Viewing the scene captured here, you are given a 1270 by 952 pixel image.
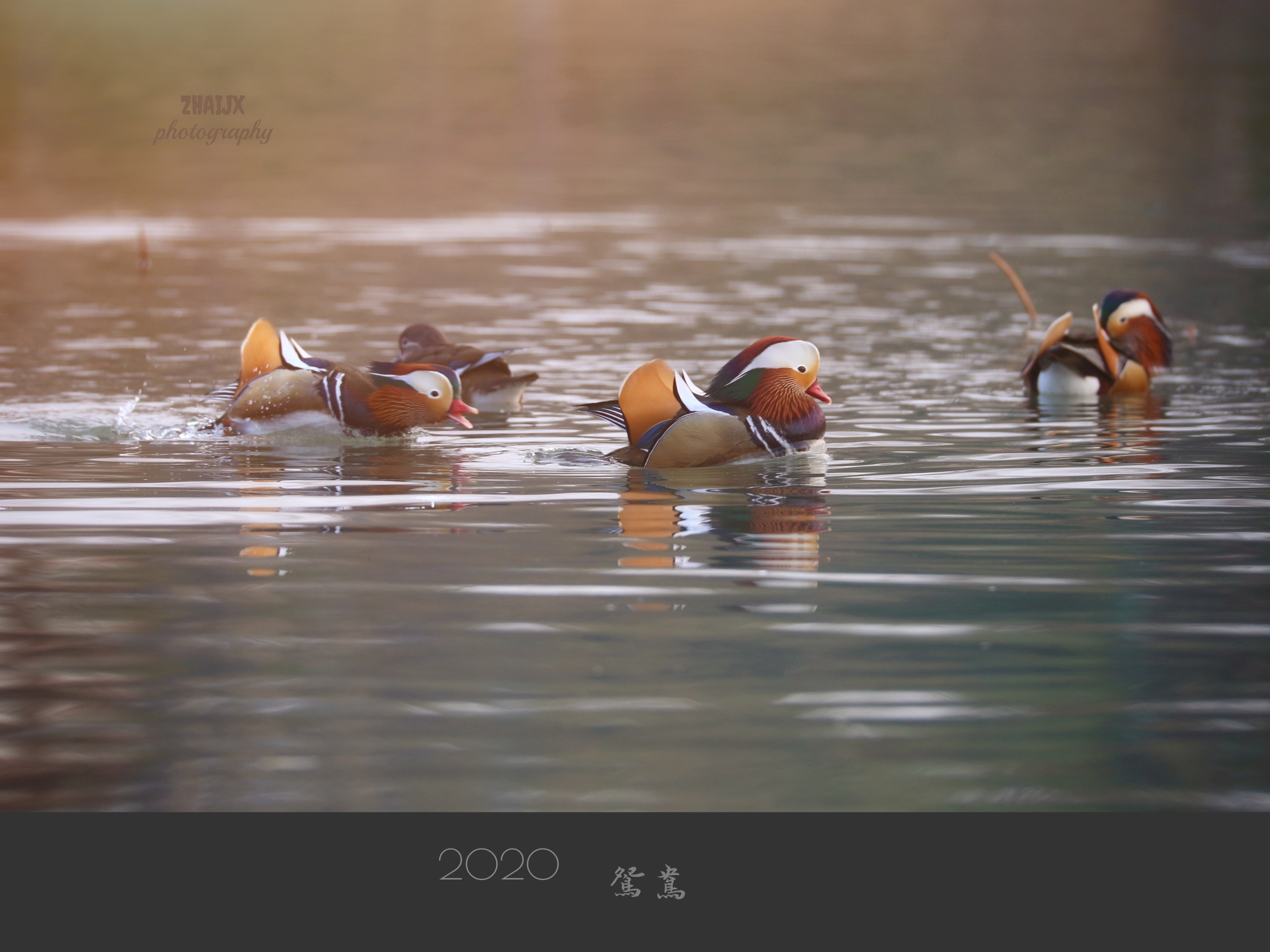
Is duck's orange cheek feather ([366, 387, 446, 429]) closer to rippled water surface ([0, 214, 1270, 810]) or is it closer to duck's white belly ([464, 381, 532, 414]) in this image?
rippled water surface ([0, 214, 1270, 810])

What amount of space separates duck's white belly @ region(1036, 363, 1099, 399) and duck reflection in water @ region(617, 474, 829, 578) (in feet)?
16.7

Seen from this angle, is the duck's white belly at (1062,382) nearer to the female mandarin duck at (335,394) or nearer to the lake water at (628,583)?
the lake water at (628,583)

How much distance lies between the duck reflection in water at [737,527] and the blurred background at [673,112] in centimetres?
2507

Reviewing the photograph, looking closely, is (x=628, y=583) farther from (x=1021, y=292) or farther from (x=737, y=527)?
(x=1021, y=292)

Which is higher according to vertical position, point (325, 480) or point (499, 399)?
point (499, 399)

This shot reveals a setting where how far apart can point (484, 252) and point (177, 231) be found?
311 inches

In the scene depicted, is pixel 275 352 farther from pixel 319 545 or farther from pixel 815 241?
pixel 815 241

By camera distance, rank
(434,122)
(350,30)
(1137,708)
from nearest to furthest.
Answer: (1137,708)
(434,122)
(350,30)

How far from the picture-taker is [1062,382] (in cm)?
1456

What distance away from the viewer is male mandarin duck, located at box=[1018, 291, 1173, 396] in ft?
47.5

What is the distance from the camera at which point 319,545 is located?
862cm

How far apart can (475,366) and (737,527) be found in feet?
17.6

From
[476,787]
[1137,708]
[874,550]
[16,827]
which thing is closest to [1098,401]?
[874,550]

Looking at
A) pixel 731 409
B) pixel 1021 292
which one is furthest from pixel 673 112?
pixel 731 409
